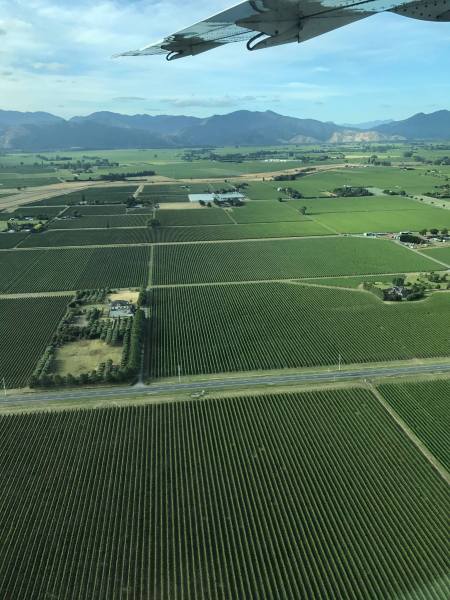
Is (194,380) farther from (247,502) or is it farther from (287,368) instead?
(247,502)

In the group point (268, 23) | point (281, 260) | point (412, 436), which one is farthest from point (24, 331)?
point (268, 23)

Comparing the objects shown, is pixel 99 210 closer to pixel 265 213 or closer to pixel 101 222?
pixel 101 222

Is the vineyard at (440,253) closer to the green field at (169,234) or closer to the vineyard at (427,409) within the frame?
the green field at (169,234)

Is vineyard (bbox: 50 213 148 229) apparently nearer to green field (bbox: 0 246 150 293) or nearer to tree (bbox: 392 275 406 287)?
green field (bbox: 0 246 150 293)

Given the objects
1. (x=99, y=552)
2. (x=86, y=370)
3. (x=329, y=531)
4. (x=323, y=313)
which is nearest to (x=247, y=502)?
(x=329, y=531)

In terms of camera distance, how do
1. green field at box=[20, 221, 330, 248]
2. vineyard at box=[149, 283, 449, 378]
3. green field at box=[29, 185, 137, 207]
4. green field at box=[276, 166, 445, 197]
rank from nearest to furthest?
vineyard at box=[149, 283, 449, 378] < green field at box=[20, 221, 330, 248] < green field at box=[29, 185, 137, 207] < green field at box=[276, 166, 445, 197]

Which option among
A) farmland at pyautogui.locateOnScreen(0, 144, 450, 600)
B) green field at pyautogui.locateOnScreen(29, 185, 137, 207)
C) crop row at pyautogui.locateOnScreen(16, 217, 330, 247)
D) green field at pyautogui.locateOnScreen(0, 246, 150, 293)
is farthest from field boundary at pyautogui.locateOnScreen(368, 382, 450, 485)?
green field at pyautogui.locateOnScreen(29, 185, 137, 207)

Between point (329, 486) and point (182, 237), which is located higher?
point (182, 237)
